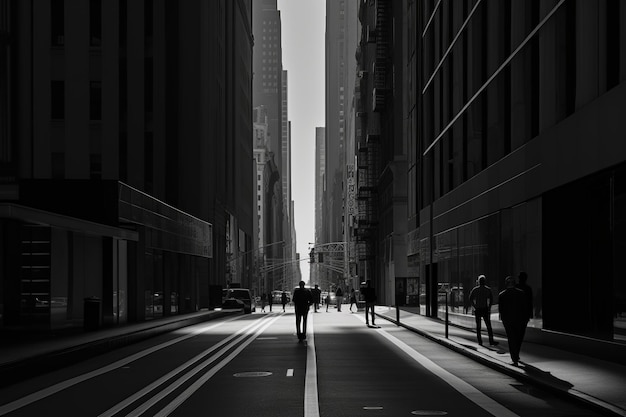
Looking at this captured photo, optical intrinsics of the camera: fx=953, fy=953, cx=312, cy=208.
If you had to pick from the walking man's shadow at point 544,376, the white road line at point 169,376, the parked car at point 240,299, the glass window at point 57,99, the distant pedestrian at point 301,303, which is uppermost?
the glass window at point 57,99

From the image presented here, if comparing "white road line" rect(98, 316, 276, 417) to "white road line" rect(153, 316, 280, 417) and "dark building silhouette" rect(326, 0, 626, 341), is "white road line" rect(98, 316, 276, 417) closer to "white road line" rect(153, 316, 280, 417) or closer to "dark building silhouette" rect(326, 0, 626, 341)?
"white road line" rect(153, 316, 280, 417)

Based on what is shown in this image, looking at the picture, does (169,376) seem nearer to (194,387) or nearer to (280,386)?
Result: (194,387)

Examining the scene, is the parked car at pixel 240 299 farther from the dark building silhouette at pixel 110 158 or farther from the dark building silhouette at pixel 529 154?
the dark building silhouette at pixel 529 154

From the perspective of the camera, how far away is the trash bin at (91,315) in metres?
29.9

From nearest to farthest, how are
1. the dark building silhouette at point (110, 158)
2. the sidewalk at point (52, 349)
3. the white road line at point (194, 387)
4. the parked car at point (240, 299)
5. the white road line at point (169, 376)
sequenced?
1. the white road line at point (194, 387)
2. the white road line at point (169, 376)
3. the sidewalk at point (52, 349)
4. the dark building silhouette at point (110, 158)
5. the parked car at point (240, 299)

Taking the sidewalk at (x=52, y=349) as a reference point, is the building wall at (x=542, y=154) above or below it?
above

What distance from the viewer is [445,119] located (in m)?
41.8

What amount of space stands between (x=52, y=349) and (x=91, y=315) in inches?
358

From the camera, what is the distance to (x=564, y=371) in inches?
666

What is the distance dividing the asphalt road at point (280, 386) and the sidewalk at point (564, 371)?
0.84 ft

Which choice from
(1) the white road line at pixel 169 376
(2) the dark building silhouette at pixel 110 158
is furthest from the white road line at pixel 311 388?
(2) the dark building silhouette at pixel 110 158

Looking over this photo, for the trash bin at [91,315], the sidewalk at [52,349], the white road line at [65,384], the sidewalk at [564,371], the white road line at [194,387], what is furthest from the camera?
the trash bin at [91,315]

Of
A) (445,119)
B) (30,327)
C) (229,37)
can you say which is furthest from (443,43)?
(229,37)

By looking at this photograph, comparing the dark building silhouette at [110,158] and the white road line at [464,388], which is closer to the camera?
the white road line at [464,388]
